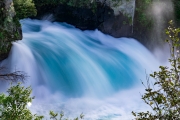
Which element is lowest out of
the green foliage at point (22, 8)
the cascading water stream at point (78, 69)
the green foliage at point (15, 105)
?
the green foliage at point (15, 105)

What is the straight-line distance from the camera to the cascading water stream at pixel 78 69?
9445 mm

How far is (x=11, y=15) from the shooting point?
9.38m

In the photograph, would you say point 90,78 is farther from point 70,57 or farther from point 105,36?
point 105,36

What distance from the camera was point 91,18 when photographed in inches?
627

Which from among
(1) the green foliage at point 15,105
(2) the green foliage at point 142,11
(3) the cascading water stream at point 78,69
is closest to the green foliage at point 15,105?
(1) the green foliage at point 15,105

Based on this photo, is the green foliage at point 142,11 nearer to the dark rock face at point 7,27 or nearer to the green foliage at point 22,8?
the green foliage at point 22,8

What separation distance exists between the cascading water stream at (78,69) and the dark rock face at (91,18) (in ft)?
3.40

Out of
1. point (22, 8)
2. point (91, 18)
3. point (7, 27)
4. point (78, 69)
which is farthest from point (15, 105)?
point (91, 18)

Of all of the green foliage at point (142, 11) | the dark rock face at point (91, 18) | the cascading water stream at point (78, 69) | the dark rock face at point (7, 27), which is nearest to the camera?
the dark rock face at point (7, 27)

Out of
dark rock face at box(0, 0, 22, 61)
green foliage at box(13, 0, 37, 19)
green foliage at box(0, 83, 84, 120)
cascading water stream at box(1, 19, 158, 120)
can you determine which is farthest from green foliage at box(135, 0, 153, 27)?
green foliage at box(0, 83, 84, 120)

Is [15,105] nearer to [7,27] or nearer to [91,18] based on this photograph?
[7,27]

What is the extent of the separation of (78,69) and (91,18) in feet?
18.2

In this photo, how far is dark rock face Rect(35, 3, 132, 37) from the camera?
15.7m

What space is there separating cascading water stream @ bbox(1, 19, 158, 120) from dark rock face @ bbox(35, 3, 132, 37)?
1.04 m
